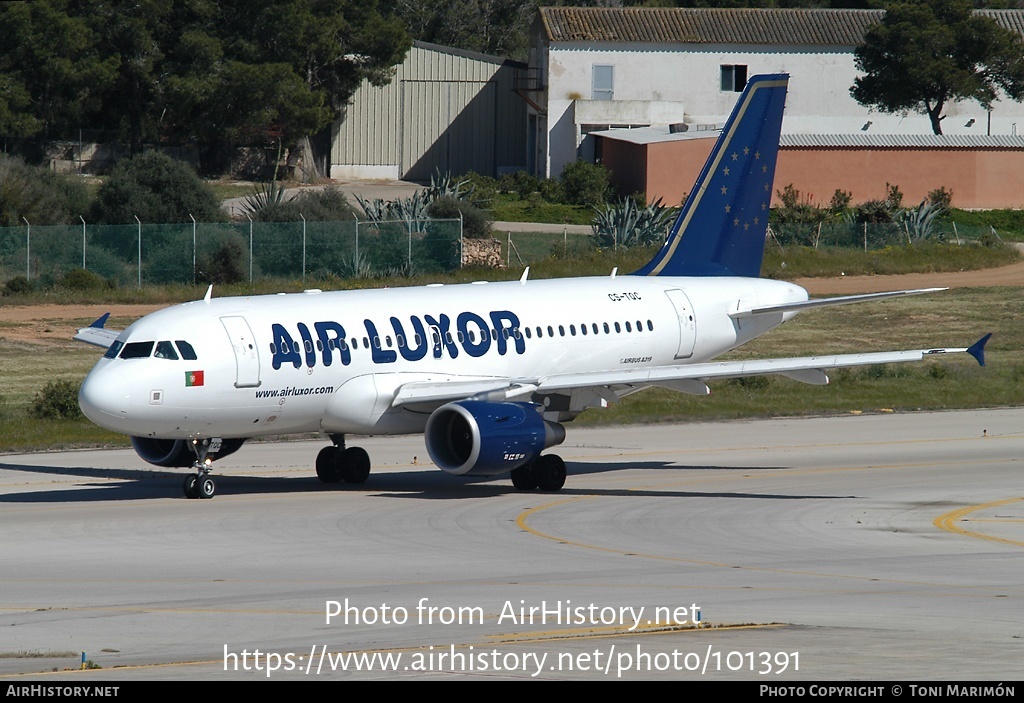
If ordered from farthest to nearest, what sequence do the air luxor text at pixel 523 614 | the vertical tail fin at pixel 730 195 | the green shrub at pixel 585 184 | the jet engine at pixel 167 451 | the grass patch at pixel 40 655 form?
the green shrub at pixel 585 184 → the vertical tail fin at pixel 730 195 → the jet engine at pixel 167 451 → the air luxor text at pixel 523 614 → the grass patch at pixel 40 655

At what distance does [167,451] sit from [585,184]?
68405 mm

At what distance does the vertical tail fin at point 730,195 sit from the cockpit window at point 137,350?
572 inches

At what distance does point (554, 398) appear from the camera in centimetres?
3378

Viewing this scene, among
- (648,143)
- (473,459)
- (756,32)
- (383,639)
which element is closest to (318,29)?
(648,143)

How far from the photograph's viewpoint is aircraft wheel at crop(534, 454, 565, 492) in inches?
1303

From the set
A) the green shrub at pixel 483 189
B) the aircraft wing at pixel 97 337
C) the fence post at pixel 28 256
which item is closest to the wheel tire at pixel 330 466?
the aircraft wing at pixel 97 337

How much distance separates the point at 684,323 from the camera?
123 feet

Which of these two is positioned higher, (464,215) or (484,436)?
(464,215)

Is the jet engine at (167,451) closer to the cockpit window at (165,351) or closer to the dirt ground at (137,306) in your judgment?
the cockpit window at (165,351)

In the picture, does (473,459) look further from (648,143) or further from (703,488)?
(648,143)

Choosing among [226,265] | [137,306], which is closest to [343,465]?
[137,306]

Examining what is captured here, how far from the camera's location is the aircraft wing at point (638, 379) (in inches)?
1256

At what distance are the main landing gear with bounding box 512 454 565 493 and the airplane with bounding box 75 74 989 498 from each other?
30 millimetres

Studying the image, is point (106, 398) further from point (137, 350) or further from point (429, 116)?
point (429, 116)
